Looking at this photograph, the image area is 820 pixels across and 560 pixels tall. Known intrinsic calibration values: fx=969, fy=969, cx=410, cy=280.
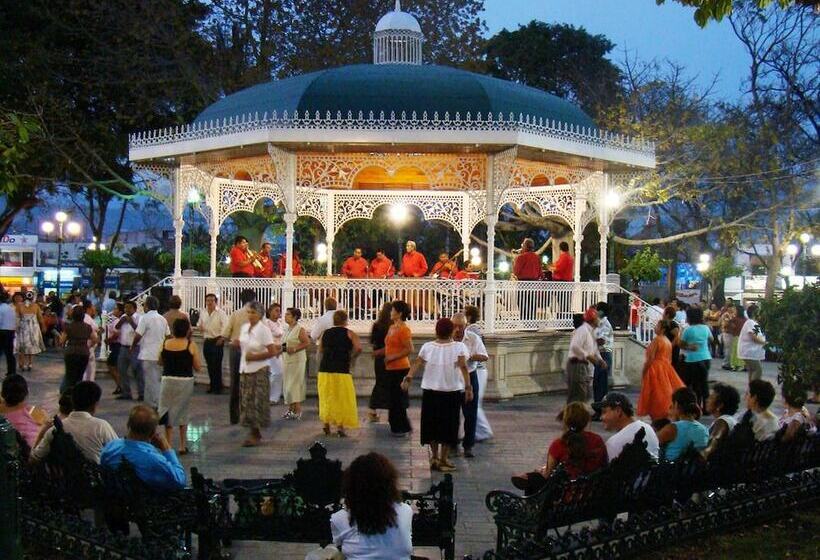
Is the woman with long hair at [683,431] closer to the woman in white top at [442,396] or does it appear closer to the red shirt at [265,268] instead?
the woman in white top at [442,396]

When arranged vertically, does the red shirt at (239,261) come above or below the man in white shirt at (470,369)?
above

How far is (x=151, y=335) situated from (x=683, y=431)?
23.8 ft

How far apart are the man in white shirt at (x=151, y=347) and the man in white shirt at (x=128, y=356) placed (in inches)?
112

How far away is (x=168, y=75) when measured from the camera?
100 ft

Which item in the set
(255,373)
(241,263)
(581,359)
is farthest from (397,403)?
(241,263)

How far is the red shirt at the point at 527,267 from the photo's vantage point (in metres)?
17.9

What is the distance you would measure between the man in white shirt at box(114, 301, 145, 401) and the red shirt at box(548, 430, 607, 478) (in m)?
10.1

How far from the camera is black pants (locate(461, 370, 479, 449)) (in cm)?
1080

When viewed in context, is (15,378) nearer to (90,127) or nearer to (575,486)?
(575,486)

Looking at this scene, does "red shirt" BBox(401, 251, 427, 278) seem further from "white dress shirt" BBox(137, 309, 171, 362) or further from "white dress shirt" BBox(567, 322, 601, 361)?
"white dress shirt" BBox(137, 309, 171, 362)

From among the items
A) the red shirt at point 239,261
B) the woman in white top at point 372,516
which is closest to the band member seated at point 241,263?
the red shirt at point 239,261

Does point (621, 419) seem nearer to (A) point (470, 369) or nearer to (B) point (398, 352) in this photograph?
(A) point (470, 369)

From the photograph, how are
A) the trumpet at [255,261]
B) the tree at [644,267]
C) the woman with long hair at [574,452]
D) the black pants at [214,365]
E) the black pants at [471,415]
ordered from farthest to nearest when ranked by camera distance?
the tree at [644,267] < the trumpet at [255,261] < the black pants at [214,365] < the black pants at [471,415] < the woman with long hair at [574,452]

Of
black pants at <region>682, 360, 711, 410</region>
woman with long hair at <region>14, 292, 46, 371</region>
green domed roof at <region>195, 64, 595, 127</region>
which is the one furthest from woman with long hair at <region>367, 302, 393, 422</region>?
woman with long hair at <region>14, 292, 46, 371</region>
